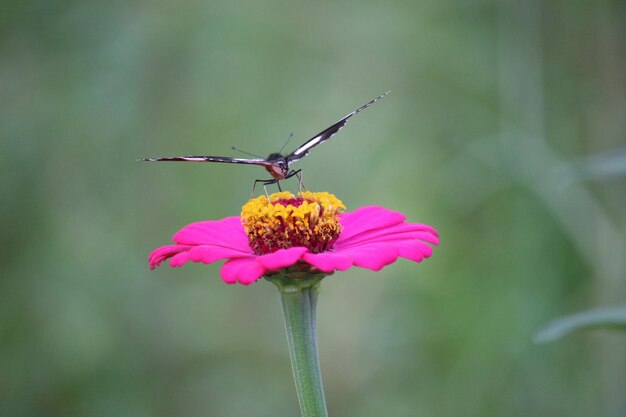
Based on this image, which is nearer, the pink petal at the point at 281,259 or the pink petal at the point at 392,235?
the pink petal at the point at 281,259

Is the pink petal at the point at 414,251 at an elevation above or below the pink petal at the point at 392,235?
below

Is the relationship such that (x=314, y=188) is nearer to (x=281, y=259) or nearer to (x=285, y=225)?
(x=285, y=225)

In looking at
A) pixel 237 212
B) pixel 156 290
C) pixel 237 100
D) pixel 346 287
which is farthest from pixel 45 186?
pixel 346 287

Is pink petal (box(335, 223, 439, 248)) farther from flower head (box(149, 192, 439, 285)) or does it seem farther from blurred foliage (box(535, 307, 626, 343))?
blurred foliage (box(535, 307, 626, 343))

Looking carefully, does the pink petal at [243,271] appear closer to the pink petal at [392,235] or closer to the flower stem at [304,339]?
the flower stem at [304,339]

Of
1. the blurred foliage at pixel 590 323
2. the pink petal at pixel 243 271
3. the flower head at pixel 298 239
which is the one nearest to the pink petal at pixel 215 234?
the flower head at pixel 298 239

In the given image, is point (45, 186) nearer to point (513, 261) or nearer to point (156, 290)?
point (156, 290)
